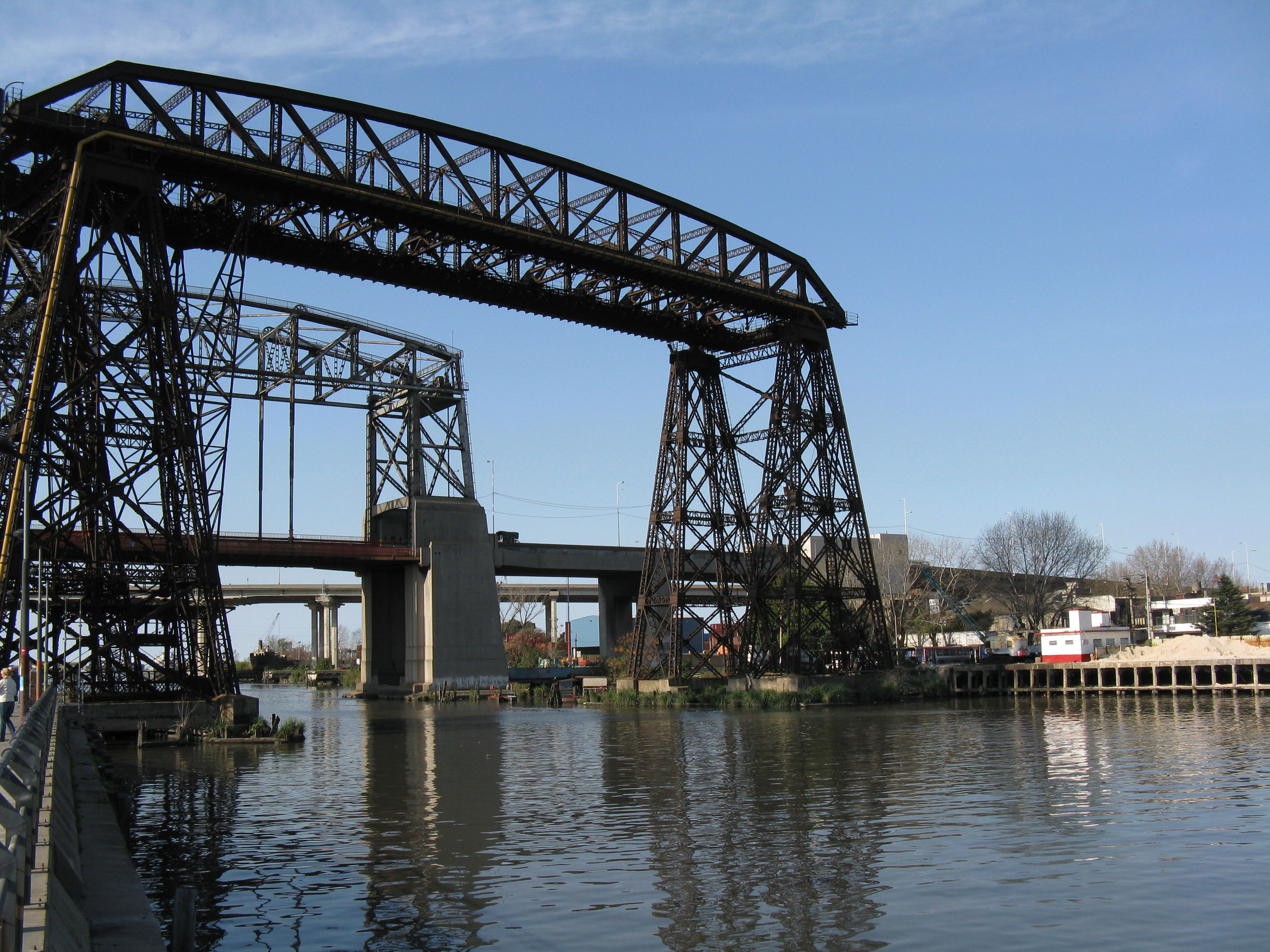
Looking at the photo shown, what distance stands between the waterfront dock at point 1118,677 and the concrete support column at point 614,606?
106ft

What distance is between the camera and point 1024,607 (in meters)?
92.1

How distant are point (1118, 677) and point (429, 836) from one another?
51.8m

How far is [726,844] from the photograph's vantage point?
18141 millimetres

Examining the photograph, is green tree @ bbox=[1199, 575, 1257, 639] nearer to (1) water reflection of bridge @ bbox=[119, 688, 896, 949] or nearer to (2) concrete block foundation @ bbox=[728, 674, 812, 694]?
(2) concrete block foundation @ bbox=[728, 674, 812, 694]

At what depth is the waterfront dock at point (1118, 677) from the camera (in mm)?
58625

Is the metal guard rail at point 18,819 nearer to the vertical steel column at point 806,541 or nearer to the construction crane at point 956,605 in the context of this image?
the vertical steel column at point 806,541

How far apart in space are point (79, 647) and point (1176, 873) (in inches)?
1152

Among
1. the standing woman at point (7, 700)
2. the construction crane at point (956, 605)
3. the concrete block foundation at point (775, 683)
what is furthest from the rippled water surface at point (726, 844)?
the construction crane at point (956, 605)

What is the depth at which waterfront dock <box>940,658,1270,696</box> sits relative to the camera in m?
58.6

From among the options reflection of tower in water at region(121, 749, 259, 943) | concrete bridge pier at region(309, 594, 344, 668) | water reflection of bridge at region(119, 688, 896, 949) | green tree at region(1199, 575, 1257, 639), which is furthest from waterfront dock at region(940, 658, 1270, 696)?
concrete bridge pier at region(309, 594, 344, 668)

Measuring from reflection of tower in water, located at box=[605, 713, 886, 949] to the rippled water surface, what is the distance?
7 cm

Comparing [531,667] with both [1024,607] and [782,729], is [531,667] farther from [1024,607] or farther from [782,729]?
[782,729]

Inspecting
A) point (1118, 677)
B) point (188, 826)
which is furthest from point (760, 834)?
point (1118, 677)

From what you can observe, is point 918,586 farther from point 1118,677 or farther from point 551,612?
point 551,612
